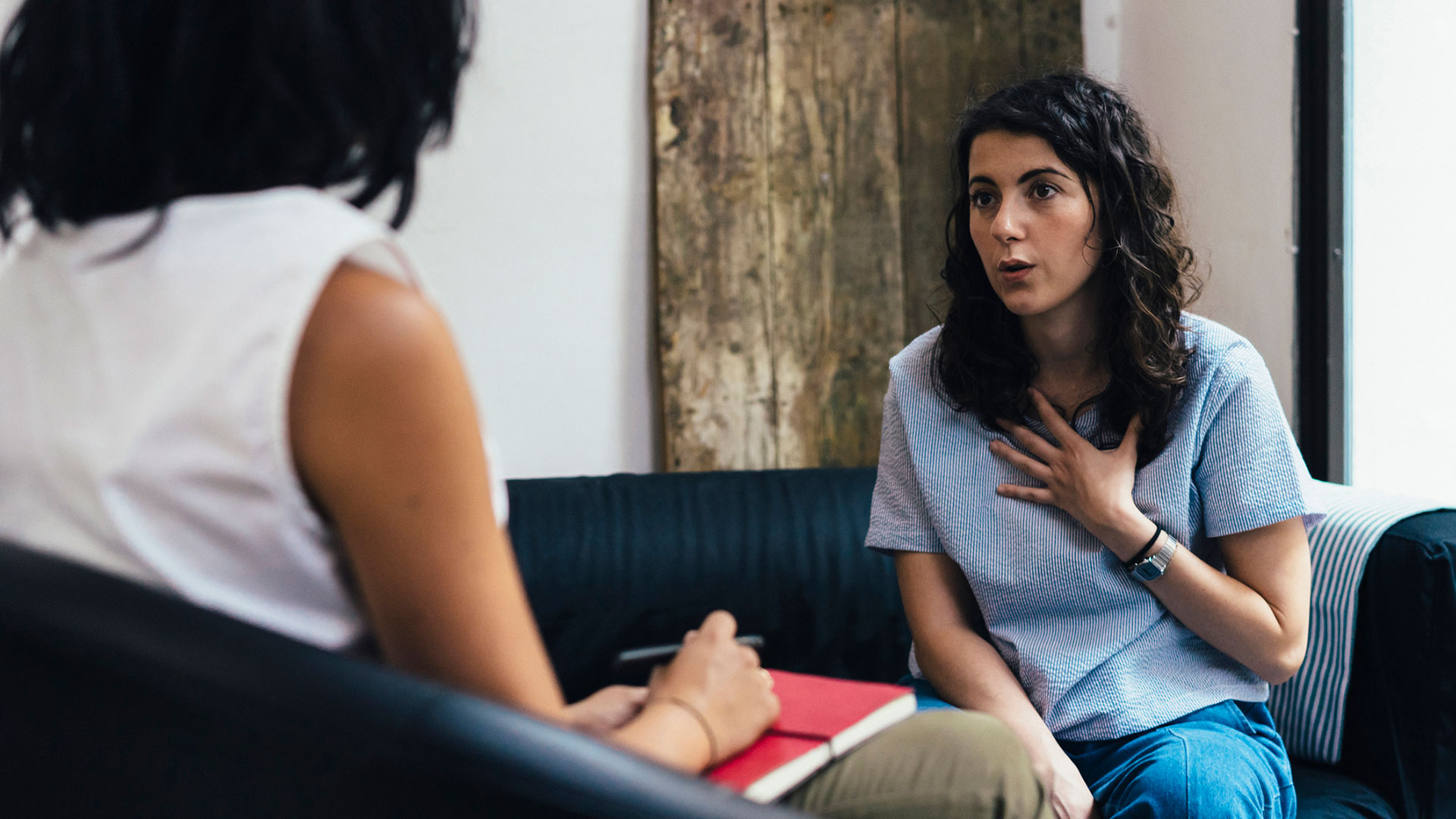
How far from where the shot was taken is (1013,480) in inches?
53.4

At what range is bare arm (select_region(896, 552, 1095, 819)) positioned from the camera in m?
1.18

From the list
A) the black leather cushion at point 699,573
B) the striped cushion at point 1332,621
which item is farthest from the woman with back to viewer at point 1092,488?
the black leather cushion at point 699,573

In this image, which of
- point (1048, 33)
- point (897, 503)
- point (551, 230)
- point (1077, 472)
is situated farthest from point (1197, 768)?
point (1048, 33)

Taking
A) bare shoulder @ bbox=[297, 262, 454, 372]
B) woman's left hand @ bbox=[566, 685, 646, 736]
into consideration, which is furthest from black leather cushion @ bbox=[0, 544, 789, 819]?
woman's left hand @ bbox=[566, 685, 646, 736]

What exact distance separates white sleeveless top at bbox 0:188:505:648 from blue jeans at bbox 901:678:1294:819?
2.86ft

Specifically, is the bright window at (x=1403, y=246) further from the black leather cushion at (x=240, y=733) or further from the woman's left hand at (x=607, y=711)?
the black leather cushion at (x=240, y=733)

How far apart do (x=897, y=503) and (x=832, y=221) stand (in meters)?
1.13

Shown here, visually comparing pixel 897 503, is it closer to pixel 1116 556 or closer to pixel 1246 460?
pixel 1116 556

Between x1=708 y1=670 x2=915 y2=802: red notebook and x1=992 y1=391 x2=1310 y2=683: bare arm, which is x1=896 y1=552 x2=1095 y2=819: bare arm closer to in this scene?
x1=992 y1=391 x2=1310 y2=683: bare arm

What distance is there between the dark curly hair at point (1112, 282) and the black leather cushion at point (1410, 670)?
38 cm

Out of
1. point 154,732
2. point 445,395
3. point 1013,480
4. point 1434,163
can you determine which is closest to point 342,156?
point 445,395

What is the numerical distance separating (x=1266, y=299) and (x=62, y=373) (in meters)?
2.09

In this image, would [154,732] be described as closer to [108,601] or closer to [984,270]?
[108,601]

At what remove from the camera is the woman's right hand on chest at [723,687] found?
0.67 metres
